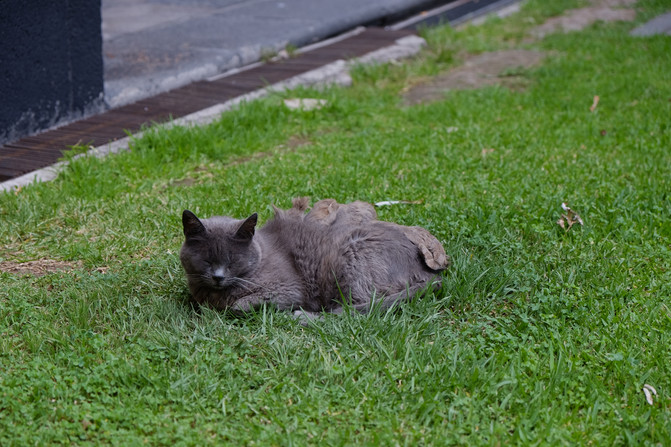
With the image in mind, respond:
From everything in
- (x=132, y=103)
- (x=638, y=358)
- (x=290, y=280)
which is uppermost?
(x=132, y=103)

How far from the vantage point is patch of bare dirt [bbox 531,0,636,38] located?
458 inches

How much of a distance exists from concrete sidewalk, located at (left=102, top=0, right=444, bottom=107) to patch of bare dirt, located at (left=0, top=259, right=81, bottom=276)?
324 cm

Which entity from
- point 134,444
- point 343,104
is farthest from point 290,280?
point 343,104

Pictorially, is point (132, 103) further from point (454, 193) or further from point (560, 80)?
point (560, 80)

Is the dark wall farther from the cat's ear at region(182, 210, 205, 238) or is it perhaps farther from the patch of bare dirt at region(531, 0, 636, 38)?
the patch of bare dirt at region(531, 0, 636, 38)

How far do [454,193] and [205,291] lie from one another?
2289 millimetres

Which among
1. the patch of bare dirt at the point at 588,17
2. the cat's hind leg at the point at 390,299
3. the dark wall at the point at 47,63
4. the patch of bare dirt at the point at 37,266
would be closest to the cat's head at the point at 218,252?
the cat's hind leg at the point at 390,299

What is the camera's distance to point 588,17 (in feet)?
41.3

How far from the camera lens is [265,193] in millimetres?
5352

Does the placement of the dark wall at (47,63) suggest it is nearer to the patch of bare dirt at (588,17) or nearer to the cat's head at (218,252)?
the cat's head at (218,252)

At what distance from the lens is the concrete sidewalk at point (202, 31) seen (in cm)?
809

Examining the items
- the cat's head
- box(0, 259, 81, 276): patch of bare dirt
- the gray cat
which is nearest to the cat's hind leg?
the gray cat

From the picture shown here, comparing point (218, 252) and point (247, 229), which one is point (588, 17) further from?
point (218, 252)

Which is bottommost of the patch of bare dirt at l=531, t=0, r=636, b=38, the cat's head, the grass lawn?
the grass lawn
